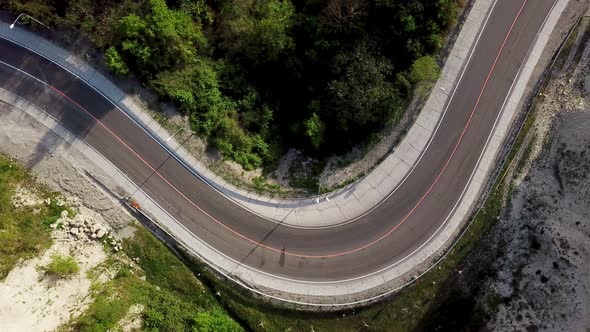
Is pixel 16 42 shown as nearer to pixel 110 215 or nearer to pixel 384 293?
pixel 110 215

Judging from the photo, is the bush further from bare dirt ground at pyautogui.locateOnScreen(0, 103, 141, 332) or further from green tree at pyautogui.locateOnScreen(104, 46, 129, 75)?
Result: green tree at pyautogui.locateOnScreen(104, 46, 129, 75)

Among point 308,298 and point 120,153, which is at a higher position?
point 120,153

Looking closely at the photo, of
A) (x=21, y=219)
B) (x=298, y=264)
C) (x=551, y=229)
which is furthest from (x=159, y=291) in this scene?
(x=551, y=229)

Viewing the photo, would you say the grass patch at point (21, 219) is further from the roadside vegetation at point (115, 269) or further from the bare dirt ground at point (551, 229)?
the bare dirt ground at point (551, 229)

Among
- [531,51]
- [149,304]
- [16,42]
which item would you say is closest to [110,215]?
[149,304]

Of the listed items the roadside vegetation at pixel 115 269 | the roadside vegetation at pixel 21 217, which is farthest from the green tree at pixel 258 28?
the roadside vegetation at pixel 21 217

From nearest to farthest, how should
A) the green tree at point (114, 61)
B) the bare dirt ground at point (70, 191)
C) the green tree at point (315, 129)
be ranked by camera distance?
1. the green tree at point (114, 61)
2. the bare dirt ground at point (70, 191)
3. the green tree at point (315, 129)

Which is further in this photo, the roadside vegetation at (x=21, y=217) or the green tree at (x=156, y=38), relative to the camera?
the green tree at (x=156, y=38)
